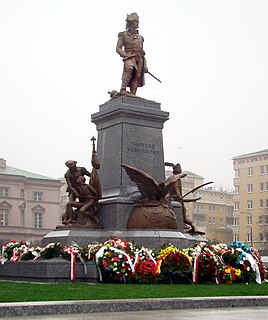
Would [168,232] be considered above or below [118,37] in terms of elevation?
below

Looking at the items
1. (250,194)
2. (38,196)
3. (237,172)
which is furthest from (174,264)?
(237,172)

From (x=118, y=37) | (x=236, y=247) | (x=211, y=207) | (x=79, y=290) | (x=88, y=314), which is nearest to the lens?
(x=88, y=314)

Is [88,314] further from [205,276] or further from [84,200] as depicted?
[84,200]

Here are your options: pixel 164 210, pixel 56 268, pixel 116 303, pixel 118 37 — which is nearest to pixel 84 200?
pixel 164 210

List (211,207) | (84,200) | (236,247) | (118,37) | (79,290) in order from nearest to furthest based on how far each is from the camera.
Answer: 1. (79,290)
2. (236,247)
3. (84,200)
4. (118,37)
5. (211,207)

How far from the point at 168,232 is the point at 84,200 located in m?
2.83

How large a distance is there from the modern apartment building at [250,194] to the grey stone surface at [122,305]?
87559 mm

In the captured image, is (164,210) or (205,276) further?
(164,210)

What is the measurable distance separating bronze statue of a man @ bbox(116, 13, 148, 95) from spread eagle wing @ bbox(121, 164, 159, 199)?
3.88 meters

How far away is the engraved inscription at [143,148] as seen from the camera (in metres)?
22.5

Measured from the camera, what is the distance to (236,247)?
20.5m

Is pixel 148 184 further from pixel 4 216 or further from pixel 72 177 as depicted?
pixel 4 216

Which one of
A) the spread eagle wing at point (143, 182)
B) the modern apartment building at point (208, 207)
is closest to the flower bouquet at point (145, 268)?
the spread eagle wing at point (143, 182)

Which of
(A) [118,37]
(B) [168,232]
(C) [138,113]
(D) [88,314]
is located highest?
(A) [118,37]
